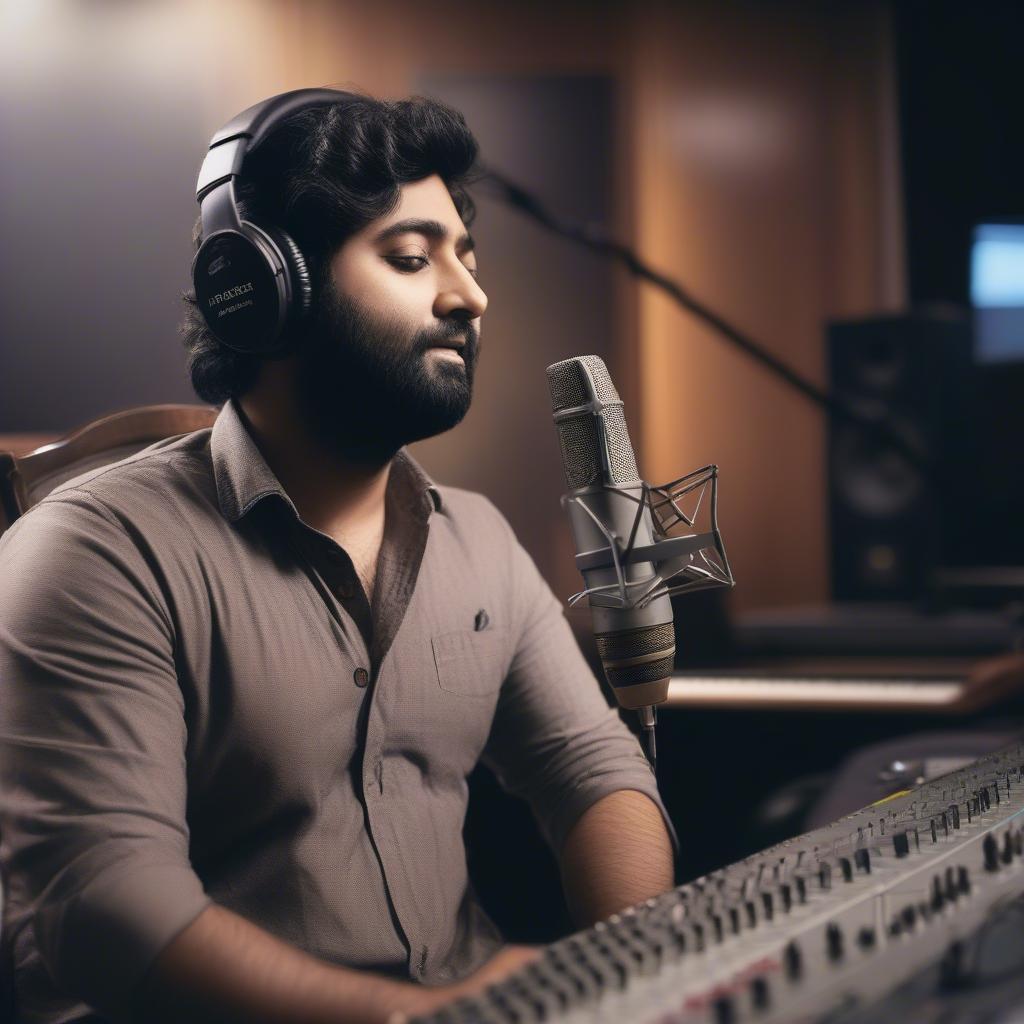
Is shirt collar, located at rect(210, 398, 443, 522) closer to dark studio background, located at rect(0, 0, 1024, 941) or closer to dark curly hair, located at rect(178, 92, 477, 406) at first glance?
dark curly hair, located at rect(178, 92, 477, 406)

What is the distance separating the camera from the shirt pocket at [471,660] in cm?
128

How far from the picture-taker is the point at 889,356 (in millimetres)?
2898

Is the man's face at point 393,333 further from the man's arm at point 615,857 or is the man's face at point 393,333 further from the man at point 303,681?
the man's arm at point 615,857

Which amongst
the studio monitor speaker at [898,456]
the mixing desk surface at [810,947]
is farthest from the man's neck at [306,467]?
Result: the studio monitor speaker at [898,456]

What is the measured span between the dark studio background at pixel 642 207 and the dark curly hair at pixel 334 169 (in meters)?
1.55

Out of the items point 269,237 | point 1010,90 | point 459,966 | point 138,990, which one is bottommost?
point 459,966

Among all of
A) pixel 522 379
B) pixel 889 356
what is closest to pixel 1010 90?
pixel 889 356

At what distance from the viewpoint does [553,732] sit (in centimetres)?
138

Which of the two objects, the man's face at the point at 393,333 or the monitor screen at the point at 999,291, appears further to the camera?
the monitor screen at the point at 999,291

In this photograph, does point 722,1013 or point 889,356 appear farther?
point 889,356

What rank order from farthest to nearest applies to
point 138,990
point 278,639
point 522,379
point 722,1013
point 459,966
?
point 522,379
point 459,966
point 278,639
point 138,990
point 722,1013

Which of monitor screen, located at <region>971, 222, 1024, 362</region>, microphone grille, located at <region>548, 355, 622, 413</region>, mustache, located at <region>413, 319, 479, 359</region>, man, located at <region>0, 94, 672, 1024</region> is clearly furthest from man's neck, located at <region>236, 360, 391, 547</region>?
monitor screen, located at <region>971, 222, 1024, 362</region>

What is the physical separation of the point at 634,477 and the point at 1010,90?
3.54m

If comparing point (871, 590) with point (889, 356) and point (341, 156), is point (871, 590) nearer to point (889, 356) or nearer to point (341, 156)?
point (889, 356)
